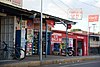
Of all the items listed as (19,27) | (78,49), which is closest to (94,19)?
(78,49)

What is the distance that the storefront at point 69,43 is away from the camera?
3725cm

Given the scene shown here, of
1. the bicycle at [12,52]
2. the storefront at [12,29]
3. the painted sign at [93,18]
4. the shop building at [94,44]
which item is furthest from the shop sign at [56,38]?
the painted sign at [93,18]

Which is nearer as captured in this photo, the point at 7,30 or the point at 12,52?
the point at 12,52

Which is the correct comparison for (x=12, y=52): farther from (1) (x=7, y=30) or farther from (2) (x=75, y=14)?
(2) (x=75, y=14)

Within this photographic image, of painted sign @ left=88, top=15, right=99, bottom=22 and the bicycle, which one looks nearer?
the bicycle

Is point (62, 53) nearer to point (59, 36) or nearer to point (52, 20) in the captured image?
point (59, 36)

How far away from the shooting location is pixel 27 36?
99.2 feet

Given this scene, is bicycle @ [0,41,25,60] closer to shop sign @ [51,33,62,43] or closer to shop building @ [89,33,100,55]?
shop sign @ [51,33,62,43]

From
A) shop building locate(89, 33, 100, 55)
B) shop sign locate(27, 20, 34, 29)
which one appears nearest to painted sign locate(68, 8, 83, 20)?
shop building locate(89, 33, 100, 55)

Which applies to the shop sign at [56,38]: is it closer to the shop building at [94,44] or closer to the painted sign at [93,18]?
the shop building at [94,44]

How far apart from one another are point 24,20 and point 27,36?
3154 mm

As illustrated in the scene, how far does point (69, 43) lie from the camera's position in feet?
129

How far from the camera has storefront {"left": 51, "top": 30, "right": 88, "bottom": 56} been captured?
122ft

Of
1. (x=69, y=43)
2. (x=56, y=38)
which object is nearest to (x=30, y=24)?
(x=56, y=38)
